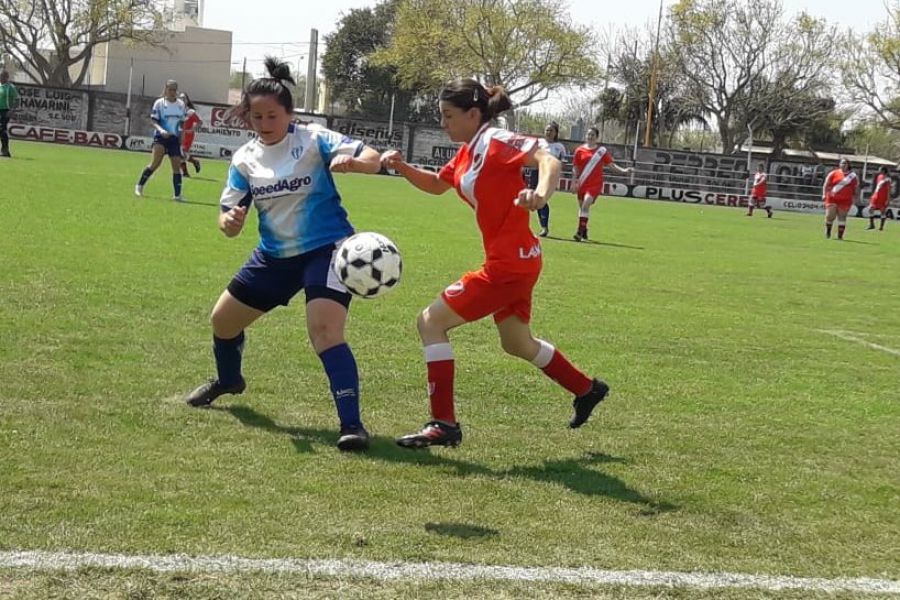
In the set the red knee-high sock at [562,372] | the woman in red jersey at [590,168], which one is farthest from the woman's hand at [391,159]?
the woman in red jersey at [590,168]

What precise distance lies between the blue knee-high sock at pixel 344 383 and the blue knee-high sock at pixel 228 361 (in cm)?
71

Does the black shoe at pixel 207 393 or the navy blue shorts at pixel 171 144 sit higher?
the navy blue shorts at pixel 171 144

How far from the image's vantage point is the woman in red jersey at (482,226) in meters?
5.11

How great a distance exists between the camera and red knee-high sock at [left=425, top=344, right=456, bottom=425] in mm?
5176

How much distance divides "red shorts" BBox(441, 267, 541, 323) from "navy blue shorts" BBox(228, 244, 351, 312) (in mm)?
558

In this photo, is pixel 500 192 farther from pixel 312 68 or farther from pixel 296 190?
pixel 312 68

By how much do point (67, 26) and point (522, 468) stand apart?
→ 208ft

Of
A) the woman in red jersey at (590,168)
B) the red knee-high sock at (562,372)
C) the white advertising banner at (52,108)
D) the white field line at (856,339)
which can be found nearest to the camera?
the red knee-high sock at (562,372)

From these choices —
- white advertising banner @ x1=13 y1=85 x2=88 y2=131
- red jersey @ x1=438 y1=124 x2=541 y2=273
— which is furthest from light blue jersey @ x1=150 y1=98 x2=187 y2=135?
white advertising banner @ x1=13 y1=85 x2=88 y2=131

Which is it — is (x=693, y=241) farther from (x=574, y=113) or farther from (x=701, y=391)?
(x=574, y=113)

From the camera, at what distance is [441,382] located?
17.1 feet

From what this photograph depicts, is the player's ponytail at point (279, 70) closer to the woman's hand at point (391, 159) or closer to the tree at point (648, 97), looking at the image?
the woman's hand at point (391, 159)

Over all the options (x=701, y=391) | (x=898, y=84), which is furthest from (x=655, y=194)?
(x=701, y=391)

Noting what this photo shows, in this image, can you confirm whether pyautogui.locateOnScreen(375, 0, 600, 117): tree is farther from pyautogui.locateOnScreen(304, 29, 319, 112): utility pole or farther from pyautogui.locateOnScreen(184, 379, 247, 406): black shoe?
pyautogui.locateOnScreen(184, 379, 247, 406): black shoe
